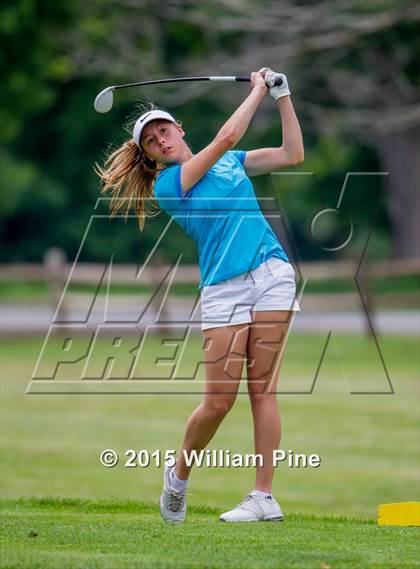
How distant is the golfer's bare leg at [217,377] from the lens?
624 cm

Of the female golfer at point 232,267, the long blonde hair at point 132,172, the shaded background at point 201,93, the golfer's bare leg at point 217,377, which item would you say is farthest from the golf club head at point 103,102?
the shaded background at point 201,93

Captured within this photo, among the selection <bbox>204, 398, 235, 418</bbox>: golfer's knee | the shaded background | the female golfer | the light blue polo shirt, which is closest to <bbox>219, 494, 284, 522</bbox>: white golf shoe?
the female golfer

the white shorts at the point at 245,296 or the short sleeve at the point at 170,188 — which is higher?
the short sleeve at the point at 170,188

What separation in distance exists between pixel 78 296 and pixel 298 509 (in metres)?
15.7

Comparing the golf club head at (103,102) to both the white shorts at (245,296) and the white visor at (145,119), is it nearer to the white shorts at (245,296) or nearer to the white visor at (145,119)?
the white visor at (145,119)

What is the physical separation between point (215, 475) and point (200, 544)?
5676mm

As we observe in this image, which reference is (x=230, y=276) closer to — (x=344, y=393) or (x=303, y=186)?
(x=344, y=393)

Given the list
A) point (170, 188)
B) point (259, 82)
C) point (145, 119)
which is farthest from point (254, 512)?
point (259, 82)

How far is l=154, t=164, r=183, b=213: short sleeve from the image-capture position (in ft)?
20.6

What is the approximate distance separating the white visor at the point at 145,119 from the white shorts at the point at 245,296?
2.67 feet

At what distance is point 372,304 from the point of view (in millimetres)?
23688

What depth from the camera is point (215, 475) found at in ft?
36.9

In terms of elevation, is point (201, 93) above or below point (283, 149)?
above

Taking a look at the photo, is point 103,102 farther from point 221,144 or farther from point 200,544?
point 200,544
